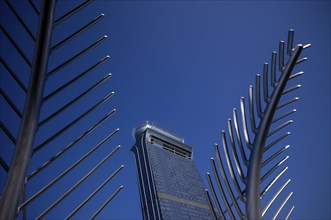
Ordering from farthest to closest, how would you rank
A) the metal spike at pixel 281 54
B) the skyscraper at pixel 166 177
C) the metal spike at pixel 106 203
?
the skyscraper at pixel 166 177 → the metal spike at pixel 281 54 → the metal spike at pixel 106 203

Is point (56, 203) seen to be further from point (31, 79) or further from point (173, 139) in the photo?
point (173, 139)

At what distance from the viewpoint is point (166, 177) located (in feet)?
196

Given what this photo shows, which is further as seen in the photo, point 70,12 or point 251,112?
point 251,112

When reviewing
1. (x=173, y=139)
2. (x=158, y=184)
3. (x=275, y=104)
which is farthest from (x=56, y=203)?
(x=173, y=139)

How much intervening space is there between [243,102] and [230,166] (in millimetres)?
811

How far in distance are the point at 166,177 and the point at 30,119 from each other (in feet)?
197

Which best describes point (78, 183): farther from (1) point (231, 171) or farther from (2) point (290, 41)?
(2) point (290, 41)

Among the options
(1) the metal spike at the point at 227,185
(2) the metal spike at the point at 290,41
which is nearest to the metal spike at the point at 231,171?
(1) the metal spike at the point at 227,185

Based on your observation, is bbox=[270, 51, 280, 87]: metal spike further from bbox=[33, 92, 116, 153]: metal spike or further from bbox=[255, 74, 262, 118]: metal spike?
bbox=[33, 92, 116, 153]: metal spike

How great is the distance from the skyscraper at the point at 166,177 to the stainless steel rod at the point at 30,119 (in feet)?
164

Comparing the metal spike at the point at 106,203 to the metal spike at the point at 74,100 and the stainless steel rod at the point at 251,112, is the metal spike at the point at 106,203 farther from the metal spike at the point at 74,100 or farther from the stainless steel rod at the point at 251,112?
the stainless steel rod at the point at 251,112

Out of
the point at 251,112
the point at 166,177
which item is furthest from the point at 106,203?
the point at 166,177

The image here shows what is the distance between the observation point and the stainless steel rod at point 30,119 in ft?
5.76

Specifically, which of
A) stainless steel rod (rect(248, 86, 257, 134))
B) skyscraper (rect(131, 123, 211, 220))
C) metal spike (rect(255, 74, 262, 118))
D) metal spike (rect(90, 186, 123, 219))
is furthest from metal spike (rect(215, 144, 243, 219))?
skyscraper (rect(131, 123, 211, 220))
